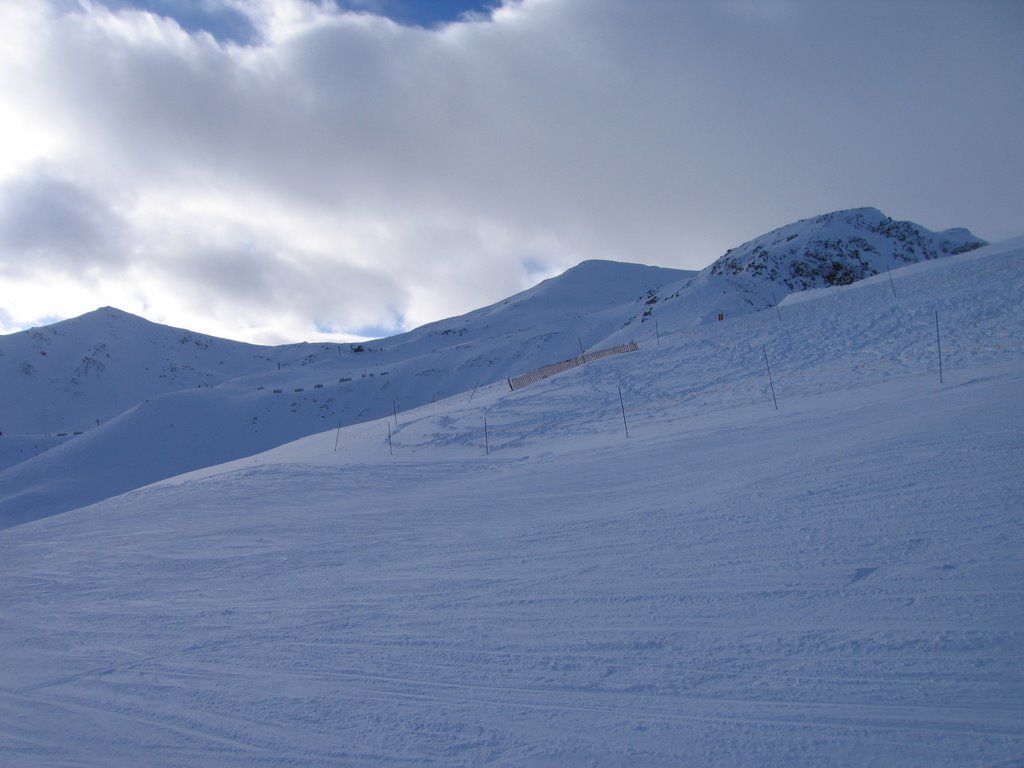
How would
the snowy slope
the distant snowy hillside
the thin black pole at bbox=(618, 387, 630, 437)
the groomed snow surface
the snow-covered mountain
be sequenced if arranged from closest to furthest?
1. the groomed snow surface
2. the thin black pole at bbox=(618, 387, 630, 437)
3. the snowy slope
4. the snow-covered mountain
5. the distant snowy hillside

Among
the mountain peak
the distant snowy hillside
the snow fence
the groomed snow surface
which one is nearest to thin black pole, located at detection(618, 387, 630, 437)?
the groomed snow surface

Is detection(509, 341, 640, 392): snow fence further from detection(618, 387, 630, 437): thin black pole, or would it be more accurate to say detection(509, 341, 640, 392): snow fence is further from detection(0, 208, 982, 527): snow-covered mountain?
detection(0, 208, 982, 527): snow-covered mountain

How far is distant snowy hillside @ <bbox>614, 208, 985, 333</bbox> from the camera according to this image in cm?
4862

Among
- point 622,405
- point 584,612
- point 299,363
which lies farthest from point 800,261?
point 299,363

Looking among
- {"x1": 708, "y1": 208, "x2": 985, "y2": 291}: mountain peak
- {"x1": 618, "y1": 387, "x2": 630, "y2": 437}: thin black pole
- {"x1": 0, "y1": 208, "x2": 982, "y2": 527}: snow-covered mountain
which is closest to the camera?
{"x1": 618, "y1": 387, "x2": 630, "y2": 437}: thin black pole

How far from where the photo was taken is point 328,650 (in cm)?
644

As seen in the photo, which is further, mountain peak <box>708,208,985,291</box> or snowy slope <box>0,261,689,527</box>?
mountain peak <box>708,208,985,291</box>

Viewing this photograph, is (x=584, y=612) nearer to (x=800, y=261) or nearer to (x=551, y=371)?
(x=551, y=371)

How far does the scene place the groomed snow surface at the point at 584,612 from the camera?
451cm

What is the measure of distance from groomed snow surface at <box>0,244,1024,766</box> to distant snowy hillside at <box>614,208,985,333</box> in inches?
1349

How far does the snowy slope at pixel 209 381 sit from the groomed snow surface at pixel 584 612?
33156 mm

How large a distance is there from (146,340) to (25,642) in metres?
120

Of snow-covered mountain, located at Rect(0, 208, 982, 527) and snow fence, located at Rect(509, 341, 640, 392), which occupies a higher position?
snow-covered mountain, located at Rect(0, 208, 982, 527)

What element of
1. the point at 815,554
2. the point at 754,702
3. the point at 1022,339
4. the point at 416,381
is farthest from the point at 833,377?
the point at 416,381
